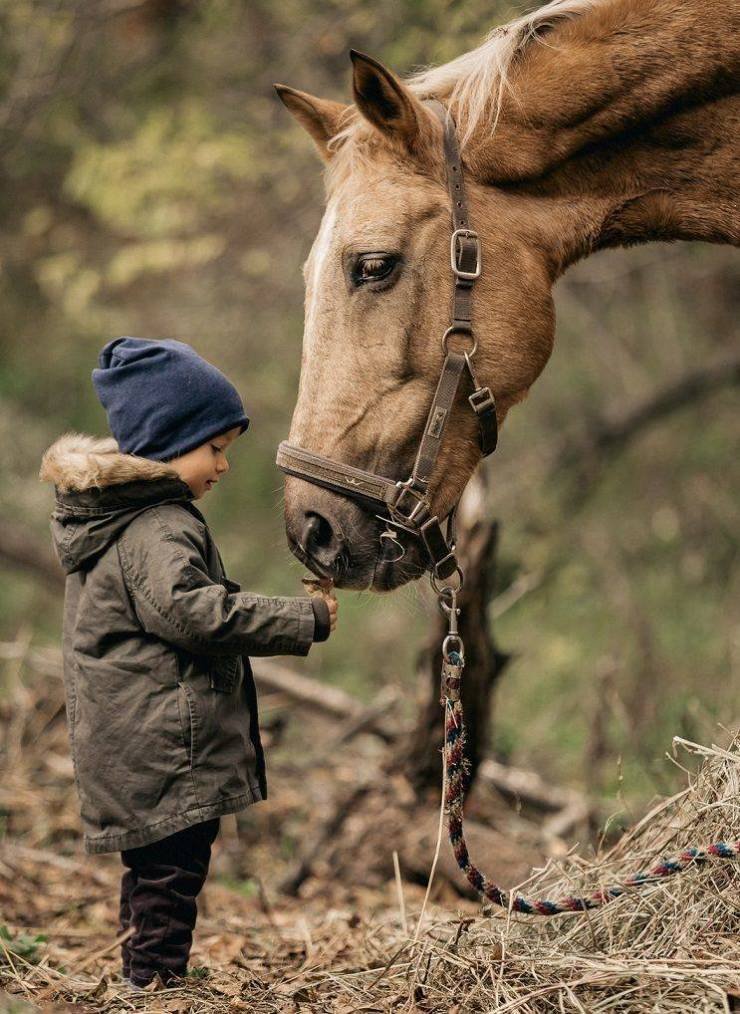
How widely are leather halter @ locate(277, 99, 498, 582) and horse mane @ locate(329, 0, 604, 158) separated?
75 mm

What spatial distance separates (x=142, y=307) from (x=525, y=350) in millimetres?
9726

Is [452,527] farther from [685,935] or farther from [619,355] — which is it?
[619,355]

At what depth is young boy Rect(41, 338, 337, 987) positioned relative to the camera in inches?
110

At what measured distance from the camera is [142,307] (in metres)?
12.2

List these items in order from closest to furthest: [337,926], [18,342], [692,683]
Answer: [337,926] → [692,683] → [18,342]

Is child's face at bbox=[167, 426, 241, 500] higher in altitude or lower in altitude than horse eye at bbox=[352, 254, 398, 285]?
lower

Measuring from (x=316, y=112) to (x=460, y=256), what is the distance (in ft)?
2.89

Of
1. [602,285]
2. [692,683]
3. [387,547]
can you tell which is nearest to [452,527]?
[387,547]

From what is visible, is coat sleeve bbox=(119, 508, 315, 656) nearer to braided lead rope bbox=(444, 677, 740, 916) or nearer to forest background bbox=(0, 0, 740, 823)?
braided lead rope bbox=(444, 677, 740, 916)

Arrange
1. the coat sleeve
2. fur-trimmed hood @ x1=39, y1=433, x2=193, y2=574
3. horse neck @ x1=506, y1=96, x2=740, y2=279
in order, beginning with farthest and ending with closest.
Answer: horse neck @ x1=506, y1=96, x2=740, y2=279, fur-trimmed hood @ x1=39, y1=433, x2=193, y2=574, the coat sleeve

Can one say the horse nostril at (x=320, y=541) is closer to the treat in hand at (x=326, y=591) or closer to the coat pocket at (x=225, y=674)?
the treat in hand at (x=326, y=591)

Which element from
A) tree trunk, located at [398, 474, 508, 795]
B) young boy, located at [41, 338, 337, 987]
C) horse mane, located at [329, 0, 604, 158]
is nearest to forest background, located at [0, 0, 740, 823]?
tree trunk, located at [398, 474, 508, 795]

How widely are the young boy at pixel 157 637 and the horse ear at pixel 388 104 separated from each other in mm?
941

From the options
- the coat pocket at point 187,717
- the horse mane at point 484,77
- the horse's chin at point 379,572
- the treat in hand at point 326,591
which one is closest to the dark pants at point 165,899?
the coat pocket at point 187,717
